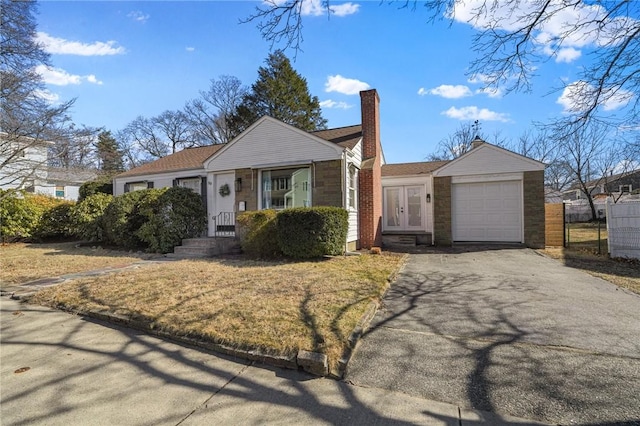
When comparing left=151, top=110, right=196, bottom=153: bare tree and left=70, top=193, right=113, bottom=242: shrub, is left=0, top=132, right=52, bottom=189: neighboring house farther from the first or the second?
left=151, top=110, right=196, bottom=153: bare tree

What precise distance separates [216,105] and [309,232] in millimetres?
31732

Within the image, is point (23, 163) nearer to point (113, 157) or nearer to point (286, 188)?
point (286, 188)

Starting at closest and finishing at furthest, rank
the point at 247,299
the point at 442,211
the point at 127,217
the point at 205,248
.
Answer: the point at 247,299 < the point at 205,248 < the point at 127,217 < the point at 442,211

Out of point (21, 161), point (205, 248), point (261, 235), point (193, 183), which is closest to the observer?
point (261, 235)

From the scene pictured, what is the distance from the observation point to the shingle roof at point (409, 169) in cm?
1445

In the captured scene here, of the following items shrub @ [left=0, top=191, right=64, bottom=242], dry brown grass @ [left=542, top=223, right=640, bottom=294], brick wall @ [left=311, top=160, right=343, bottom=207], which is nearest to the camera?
dry brown grass @ [left=542, top=223, right=640, bottom=294]

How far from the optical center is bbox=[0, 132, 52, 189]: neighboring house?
41.4 ft

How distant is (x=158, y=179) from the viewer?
1506cm

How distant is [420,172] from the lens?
562 inches

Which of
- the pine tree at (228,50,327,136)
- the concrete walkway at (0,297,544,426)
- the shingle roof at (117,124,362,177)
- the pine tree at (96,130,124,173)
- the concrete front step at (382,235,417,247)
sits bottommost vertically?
the concrete walkway at (0,297,544,426)

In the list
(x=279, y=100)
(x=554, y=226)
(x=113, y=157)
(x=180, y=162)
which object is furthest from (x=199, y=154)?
(x=113, y=157)

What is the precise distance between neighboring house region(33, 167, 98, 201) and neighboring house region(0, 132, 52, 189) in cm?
39

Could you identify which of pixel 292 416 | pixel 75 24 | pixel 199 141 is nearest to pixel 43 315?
pixel 292 416

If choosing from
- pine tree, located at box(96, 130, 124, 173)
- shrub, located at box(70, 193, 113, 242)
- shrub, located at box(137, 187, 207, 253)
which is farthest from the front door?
pine tree, located at box(96, 130, 124, 173)
